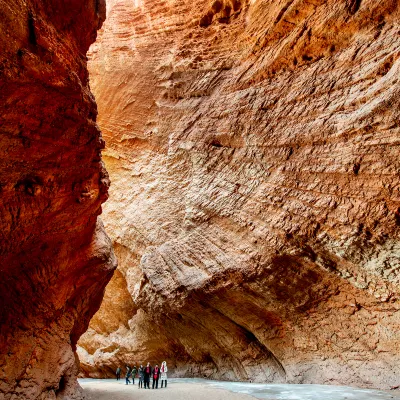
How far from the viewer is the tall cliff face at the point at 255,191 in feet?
26.9

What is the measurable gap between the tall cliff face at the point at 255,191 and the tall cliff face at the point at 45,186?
478 centimetres

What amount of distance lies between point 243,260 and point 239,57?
7816mm

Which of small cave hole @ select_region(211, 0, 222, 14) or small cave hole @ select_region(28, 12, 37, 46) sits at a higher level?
small cave hole @ select_region(211, 0, 222, 14)

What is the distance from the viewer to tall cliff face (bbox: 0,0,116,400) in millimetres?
4441

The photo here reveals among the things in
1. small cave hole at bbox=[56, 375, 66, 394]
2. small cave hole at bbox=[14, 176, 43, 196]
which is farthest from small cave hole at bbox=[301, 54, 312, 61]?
small cave hole at bbox=[56, 375, 66, 394]

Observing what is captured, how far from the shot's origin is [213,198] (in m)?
12.2

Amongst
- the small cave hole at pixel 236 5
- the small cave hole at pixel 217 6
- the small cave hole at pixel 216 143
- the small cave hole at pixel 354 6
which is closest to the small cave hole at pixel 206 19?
the small cave hole at pixel 217 6

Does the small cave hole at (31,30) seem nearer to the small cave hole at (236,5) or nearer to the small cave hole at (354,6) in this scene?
the small cave hole at (354,6)

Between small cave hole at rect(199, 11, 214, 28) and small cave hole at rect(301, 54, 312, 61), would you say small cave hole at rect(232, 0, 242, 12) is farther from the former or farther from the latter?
small cave hole at rect(301, 54, 312, 61)

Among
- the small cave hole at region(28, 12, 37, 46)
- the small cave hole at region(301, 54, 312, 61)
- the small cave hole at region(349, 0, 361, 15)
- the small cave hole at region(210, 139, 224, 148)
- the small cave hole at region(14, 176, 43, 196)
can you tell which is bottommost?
the small cave hole at region(14, 176, 43, 196)

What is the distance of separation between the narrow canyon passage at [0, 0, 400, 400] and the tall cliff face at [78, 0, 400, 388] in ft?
0.17

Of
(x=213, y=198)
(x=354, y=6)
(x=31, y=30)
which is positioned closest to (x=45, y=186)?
(x=31, y=30)

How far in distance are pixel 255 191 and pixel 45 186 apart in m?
6.53

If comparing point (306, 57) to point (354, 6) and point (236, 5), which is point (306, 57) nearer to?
point (354, 6)
